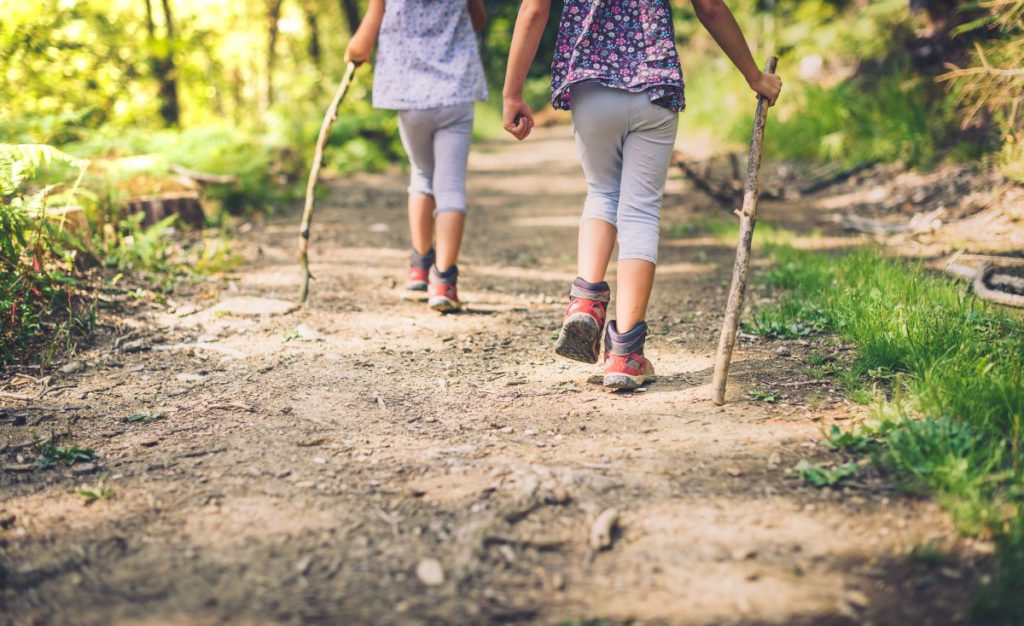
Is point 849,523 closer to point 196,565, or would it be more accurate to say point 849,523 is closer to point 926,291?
point 196,565

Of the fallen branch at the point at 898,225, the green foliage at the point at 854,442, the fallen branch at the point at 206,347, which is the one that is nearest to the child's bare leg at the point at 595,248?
the green foliage at the point at 854,442

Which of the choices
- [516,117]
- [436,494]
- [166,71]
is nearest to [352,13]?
[166,71]

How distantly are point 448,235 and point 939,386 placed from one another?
→ 2.59 m

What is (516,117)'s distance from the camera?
325 centimetres

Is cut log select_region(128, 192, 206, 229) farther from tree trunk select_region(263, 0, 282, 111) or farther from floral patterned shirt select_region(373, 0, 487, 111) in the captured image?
tree trunk select_region(263, 0, 282, 111)

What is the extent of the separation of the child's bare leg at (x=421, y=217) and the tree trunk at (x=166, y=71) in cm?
475

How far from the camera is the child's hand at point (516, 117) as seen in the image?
321cm

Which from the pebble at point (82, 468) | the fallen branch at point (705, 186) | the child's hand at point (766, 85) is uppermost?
the child's hand at point (766, 85)

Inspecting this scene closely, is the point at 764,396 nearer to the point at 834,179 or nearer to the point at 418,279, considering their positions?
the point at 418,279

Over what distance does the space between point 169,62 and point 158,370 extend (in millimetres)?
6008

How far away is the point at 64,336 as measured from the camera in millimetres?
3814

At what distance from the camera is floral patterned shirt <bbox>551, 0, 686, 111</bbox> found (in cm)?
298

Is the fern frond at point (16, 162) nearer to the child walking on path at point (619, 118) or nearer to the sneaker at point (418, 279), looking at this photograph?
the sneaker at point (418, 279)

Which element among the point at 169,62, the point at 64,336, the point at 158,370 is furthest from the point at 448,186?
the point at 169,62
